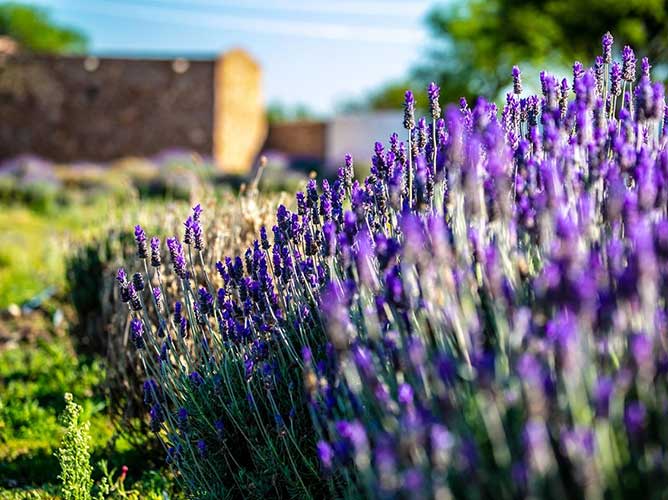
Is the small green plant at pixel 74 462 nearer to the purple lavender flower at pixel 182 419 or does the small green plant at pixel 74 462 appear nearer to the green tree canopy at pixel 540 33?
the purple lavender flower at pixel 182 419

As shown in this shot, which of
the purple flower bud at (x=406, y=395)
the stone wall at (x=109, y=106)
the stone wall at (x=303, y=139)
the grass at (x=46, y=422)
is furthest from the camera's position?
the stone wall at (x=303, y=139)

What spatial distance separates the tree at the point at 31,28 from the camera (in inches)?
2051

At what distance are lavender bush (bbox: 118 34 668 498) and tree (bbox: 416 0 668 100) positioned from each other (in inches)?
736

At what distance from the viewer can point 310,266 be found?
2443mm

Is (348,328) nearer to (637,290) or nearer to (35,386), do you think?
(637,290)

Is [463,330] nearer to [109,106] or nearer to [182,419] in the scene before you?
[182,419]

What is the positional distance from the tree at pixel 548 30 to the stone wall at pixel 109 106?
877 centimetres

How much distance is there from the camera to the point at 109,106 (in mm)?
24547

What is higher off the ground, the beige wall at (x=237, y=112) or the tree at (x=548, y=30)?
the tree at (x=548, y=30)

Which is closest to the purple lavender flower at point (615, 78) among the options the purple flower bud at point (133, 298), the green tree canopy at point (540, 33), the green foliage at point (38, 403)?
the purple flower bud at point (133, 298)

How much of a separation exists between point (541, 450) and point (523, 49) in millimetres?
24300

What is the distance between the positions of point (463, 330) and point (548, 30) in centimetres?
2262

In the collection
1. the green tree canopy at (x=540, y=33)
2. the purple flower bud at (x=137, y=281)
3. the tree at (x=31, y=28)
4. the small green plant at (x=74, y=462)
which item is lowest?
the small green plant at (x=74, y=462)

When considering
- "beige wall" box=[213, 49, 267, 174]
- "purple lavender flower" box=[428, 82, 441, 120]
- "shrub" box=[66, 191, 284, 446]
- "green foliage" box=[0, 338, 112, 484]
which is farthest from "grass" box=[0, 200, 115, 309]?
"beige wall" box=[213, 49, 267, 174]
